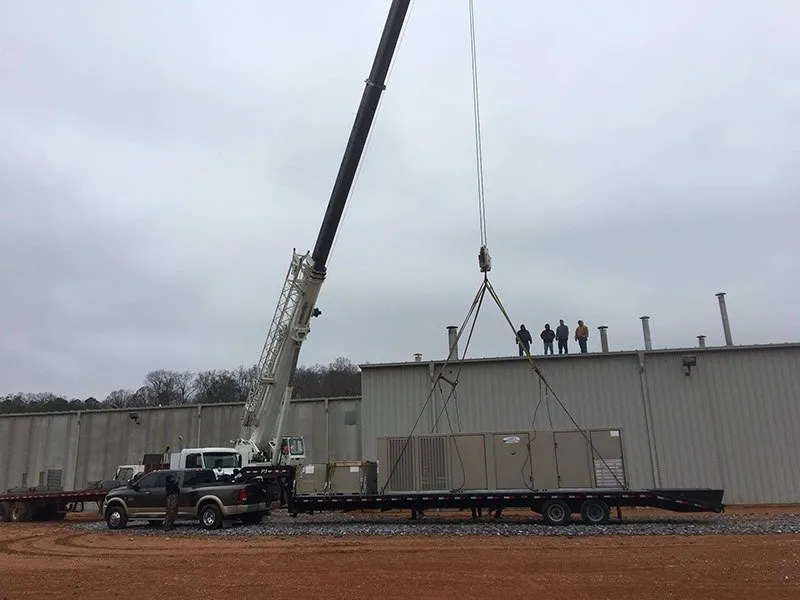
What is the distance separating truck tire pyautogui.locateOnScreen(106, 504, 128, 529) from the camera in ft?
62.3

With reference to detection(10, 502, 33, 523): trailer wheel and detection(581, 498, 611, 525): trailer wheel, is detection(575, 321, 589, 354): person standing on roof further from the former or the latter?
detection(10, 502, 33, 523): trailer wheel

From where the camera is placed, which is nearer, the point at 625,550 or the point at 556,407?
the point at 625,550

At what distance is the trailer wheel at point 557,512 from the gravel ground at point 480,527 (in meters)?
0.27

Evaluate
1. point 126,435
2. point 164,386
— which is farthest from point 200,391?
point 126,435

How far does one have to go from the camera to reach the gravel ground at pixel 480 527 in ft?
49.2

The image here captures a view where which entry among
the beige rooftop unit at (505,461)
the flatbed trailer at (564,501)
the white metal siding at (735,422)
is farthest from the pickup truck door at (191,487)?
the white metal siding at (735,422)

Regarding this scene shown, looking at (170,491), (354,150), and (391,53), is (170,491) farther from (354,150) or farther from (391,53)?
(391,53)

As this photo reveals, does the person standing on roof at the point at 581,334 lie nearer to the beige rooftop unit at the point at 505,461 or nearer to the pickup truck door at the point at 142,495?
the beige rooftop unit at the point at 505,461

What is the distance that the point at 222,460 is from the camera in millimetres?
20406

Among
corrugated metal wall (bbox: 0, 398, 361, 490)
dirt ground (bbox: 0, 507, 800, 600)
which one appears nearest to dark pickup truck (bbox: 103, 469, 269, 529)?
dirt ground (bbox: 0, 507, 800, 600)

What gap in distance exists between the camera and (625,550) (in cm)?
1195

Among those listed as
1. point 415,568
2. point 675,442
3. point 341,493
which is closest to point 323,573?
point 415,568

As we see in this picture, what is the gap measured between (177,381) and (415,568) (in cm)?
9222

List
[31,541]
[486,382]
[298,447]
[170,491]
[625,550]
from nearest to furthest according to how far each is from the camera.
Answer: [625,550], [31,541], [170,491], [298,447], [486,382]
